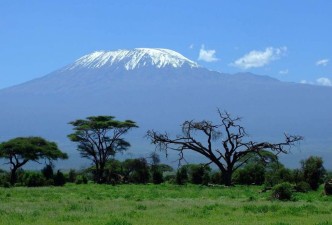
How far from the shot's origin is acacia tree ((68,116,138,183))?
63.2 meters

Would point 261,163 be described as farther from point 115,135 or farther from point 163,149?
point 115,135

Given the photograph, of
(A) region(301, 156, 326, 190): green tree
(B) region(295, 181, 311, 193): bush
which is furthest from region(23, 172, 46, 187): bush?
(B) region(295, 181, 311, 193): bush

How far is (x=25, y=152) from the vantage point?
57125mm

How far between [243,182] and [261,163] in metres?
2.65

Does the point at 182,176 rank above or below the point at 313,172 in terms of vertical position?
above

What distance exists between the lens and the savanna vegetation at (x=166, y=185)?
69.1ft

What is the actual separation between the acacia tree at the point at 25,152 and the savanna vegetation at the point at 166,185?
0.31 ft

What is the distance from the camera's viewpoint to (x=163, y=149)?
53688mm

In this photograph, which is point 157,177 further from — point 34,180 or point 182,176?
point 34,180

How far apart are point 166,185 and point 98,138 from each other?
15.2 metres

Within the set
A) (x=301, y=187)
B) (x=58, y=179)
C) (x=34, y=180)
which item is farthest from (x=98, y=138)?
(x=301, y=187)

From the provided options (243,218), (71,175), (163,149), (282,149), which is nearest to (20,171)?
(71,175)

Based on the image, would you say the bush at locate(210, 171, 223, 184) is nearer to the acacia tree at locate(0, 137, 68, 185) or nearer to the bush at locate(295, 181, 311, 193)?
the acacia tree at locate(0, 137, 68, 185)

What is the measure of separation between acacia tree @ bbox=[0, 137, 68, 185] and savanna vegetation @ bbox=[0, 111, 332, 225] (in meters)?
0.09
